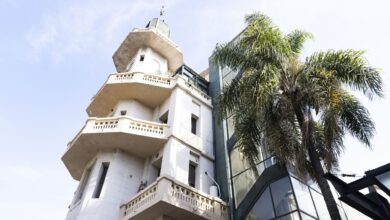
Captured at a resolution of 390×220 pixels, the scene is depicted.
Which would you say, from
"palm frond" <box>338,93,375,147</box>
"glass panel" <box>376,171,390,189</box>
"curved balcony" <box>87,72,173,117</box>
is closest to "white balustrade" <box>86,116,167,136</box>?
"curved balcony" <box>87,72,173,117</box>

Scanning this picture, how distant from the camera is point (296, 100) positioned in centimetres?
1102

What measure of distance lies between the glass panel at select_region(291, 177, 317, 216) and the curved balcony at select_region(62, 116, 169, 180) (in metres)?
7.41

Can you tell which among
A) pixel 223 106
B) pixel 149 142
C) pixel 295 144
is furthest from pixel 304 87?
pixel 149 142

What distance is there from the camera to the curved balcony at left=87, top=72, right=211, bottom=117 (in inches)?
779

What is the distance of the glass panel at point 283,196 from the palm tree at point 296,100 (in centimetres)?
225

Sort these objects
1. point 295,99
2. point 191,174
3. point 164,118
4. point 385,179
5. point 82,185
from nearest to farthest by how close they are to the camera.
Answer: point 385,179 → point 295,99 → point 191,174 → point 82,185 → point 164,118

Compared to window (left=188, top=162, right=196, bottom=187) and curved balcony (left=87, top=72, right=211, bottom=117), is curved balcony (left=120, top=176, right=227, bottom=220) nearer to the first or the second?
window (left=188, top=162, right=196, bottom=187)

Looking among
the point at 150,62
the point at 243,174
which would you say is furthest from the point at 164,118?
the point at 243,174

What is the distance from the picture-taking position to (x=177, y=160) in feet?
51.8

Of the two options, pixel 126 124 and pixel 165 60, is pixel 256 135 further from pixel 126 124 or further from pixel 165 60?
pixel 165 60

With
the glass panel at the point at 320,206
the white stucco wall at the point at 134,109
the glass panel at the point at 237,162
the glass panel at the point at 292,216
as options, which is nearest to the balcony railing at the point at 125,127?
the white stucco wall at the point at 134,109

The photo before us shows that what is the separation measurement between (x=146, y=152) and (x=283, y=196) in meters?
8.36

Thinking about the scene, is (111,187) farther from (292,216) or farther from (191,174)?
(292,216)

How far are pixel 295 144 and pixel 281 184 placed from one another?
3419mm
